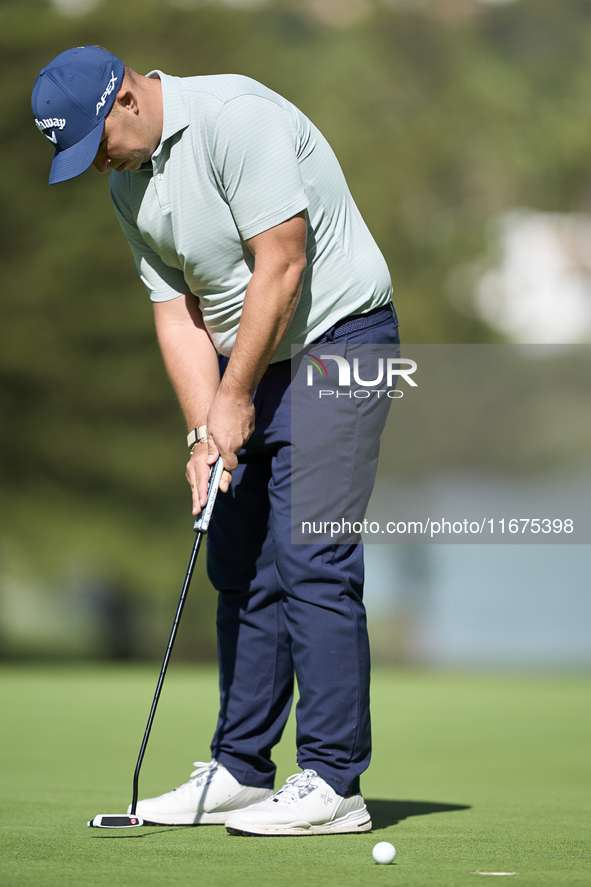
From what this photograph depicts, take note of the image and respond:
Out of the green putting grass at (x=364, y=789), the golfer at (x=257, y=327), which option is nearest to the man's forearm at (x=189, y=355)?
the golfer at (x=257, y=327)

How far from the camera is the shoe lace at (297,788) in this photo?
6.25 ft

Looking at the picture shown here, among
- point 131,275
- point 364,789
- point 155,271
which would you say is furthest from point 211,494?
point 131,275

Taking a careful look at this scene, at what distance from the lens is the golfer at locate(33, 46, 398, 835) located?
1958 millimetres

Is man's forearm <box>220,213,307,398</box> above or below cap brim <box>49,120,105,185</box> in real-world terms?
below

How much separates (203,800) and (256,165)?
124 centimetres

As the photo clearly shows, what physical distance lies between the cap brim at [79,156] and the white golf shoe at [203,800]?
1.21 m

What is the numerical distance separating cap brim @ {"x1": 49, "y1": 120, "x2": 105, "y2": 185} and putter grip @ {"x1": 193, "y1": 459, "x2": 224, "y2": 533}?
617 mm

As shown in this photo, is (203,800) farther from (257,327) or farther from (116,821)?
(257,327)

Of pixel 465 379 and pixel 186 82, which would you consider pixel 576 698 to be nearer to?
pixel 186 82

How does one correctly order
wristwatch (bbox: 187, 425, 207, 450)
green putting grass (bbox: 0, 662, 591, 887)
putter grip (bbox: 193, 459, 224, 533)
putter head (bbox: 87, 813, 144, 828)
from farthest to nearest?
1. wristwatch (bbox: 187, 425, 207, 450)
2. putter grip (bbox: 193, 459, 224, 533)
3. putter head (bbox: 87, 813, 144, 828)
4. green putting grass (bbox: 0, 662, 591, 887)

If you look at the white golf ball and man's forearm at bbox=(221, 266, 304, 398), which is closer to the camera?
the white golf ball

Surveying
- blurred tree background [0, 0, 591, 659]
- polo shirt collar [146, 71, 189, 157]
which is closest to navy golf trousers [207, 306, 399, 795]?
polo shirt collar [146, 71, 189, 157]

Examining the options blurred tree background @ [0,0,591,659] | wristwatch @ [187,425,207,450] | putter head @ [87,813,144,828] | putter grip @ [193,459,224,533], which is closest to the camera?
putter head @ [87,813,144,828]

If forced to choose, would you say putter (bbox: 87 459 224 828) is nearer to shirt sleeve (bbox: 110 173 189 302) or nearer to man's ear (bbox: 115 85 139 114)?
shirt sleeve (bbox: 110 173 189 302)
